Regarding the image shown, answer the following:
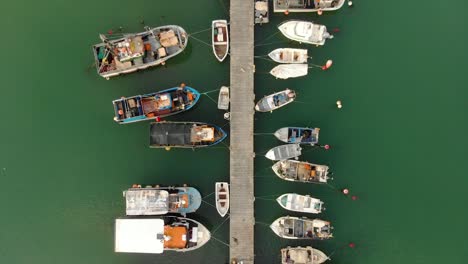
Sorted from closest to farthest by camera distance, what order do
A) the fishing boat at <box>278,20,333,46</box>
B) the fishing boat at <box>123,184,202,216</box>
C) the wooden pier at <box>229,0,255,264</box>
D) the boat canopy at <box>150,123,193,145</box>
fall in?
the fishing boat at <box>123,184,202,216</box>, the boat canopy at <box>150,123,193,145</box>, the wooden pier at <box>229,0,255,264</box>, the fishing boat at <box>278,20,333,46</box>

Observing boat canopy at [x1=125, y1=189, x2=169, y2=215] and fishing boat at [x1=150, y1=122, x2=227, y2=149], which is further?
fishing boat at [x1=150, y1=122, x2=227, y2=149]

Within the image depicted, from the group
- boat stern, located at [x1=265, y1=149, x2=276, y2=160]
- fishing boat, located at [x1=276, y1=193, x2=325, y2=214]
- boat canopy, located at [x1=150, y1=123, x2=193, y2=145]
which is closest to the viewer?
boat canopy, located at [x1=150, y1=123, x2=193, y2=145]

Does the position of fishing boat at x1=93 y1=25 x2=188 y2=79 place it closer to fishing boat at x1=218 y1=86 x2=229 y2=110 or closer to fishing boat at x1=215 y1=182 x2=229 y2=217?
fishing boat at x1=218 y1=86 x2=229 y2=110

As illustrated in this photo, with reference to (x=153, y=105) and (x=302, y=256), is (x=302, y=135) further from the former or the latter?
(x=153, y=105)

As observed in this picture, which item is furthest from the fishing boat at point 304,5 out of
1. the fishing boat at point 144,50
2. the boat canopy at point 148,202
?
the boat canopy at point 148,202

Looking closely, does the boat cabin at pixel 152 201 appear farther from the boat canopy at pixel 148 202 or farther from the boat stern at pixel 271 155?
the boat stern at pixel 271 155

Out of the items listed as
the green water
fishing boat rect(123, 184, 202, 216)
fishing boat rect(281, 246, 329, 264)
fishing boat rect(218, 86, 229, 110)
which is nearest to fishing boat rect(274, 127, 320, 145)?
the green water
